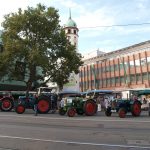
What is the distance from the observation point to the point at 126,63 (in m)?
86.2

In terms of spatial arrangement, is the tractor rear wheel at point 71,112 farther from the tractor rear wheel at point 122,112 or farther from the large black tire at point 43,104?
the tractor rear wheel at point 122,112

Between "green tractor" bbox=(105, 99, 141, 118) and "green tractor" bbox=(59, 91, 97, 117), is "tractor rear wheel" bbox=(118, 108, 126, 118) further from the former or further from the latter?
"green tractor" bbox=(59, 91, 97, 117)

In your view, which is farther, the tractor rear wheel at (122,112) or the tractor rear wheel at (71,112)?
the tractor rear wheel at (71,112)

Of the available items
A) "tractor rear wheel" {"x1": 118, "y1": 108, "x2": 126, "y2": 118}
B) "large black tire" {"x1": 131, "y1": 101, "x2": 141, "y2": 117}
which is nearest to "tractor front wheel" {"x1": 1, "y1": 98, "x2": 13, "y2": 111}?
"tractor rear wheel" {"x1": 118, "y1": 108, "x2": 126, "y2": 118}

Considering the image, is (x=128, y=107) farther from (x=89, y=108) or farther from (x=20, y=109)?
(x=20, y=109)

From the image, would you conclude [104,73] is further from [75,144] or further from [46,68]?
[75,144]

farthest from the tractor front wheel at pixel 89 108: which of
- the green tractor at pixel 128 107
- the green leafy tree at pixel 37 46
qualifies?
the green leafy tree at pixel 37 46

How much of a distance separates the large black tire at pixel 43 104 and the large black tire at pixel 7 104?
382cm

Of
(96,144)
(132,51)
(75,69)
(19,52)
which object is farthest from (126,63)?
(96,144)

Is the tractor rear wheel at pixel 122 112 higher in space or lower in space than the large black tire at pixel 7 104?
lower

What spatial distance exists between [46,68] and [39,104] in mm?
21734

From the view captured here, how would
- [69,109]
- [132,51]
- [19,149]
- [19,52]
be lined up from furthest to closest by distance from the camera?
[132,51] → [19,52] → [69,109] → [19,149]

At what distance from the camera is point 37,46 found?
48844 millimetres

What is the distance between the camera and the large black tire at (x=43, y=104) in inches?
1068
